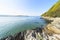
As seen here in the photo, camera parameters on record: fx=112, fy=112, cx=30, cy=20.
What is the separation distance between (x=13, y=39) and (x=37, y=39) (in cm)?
406

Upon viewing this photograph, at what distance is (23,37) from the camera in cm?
1836

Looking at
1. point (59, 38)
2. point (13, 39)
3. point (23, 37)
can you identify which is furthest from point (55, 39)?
point (13, 39)

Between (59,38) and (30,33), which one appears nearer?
(59,38)

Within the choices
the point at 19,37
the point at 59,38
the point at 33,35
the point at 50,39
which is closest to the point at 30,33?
the point at 33,35

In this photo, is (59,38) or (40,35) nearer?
(59,38)

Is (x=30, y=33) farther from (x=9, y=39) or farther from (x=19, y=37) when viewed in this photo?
(x=9, y=39)

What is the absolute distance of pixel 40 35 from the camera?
1866cm

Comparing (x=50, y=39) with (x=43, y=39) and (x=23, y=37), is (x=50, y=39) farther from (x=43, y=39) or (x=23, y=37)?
(x=23, y=37)

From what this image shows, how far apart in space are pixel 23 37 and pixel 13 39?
1.73 m

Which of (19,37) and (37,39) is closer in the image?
(37,39)

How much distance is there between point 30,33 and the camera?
18672mm

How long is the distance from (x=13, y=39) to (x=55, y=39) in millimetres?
6818

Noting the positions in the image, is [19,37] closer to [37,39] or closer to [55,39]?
[37,39]

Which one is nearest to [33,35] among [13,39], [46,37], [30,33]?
[30,33]
